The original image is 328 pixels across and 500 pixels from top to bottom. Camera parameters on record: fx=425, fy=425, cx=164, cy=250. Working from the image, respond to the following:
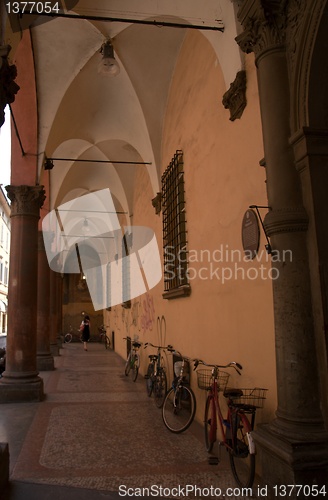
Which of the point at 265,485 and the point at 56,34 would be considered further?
the point at 56,34

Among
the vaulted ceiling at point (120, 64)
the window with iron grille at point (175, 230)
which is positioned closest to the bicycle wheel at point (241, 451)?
the window with iron grille at point (175, 230)

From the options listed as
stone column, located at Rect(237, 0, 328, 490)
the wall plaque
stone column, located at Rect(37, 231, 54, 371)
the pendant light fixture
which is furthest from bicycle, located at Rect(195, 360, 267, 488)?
stone column, located at Rect(37, 231, 54, 371)

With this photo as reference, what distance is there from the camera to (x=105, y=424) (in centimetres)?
598

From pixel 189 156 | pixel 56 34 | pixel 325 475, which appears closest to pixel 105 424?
pixel 325 475

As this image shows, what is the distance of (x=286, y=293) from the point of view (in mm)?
3311

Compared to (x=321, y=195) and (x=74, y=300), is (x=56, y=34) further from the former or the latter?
(x=74, y=300)

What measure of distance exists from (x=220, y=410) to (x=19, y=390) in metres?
4.28

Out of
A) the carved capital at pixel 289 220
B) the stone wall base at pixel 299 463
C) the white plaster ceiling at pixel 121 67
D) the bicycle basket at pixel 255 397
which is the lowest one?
the stone wall base at pixel 299 463

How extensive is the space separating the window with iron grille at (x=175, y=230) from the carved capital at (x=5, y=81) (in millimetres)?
3614

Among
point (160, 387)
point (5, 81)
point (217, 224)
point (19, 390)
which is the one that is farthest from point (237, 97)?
point (19, 390)

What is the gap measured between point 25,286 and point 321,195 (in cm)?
627

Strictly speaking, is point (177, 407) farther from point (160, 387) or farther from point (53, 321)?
point (53, 321)

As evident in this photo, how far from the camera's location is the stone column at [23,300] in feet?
25.6

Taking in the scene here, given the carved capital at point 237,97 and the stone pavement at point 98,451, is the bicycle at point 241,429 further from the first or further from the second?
the carved capital at point 237,97
